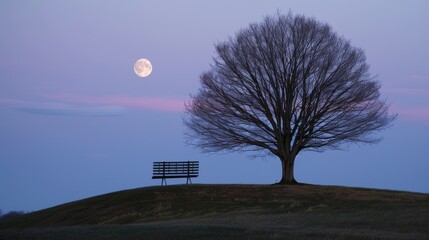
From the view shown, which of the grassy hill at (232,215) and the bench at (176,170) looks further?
the bench at (176,170)

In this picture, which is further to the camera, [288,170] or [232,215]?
[288,170]

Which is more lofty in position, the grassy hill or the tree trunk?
the tree trunk

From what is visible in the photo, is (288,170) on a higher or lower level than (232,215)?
higher

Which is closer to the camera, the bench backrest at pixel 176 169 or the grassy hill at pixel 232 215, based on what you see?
the grassy hill at pixel 232 215

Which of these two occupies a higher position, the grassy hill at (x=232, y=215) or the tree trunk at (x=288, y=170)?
the tree trunk at (x=288, y=170)

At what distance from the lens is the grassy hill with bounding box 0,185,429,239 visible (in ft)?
56.4

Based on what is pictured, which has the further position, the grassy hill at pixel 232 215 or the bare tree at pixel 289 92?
the bare tree at pixel 289 92

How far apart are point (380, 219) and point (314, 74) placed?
21232 millimetres

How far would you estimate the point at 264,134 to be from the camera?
41625mm

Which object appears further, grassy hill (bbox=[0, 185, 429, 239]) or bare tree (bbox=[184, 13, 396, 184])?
bare tree (bbox=[184, 13, 396, 184])

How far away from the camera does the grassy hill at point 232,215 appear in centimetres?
1719

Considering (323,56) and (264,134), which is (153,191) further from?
(323,56)

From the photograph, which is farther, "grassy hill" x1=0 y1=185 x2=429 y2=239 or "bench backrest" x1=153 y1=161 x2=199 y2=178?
"bench backrest" x1=153 y1=161 x2=199 y2=178

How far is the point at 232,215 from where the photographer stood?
25.3 metres
